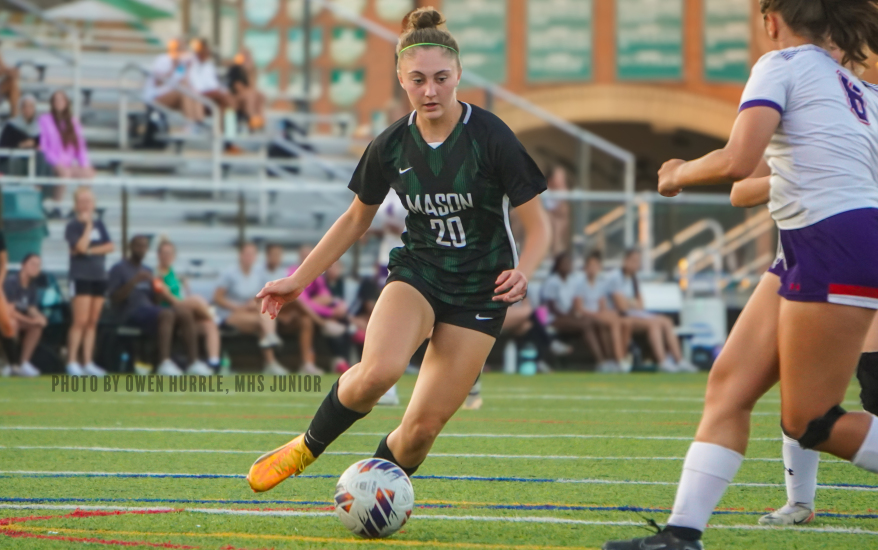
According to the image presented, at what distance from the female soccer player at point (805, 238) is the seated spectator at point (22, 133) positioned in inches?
457

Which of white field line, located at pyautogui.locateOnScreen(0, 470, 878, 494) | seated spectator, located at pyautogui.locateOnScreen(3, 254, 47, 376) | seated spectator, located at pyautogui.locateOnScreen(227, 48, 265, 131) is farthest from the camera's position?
seated spectator, located at pyautogui.locateOnScreen(227, 48, 265, 131)

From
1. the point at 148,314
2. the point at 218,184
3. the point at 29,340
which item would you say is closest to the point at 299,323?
the point at 148,314

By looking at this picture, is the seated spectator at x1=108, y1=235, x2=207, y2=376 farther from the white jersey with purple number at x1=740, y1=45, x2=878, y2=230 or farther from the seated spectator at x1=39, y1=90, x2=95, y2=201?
the white jersey with purple number at x1=740, y1=45, x2=878, y2=230

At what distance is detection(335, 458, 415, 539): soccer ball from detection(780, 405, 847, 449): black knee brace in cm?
145

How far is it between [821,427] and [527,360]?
1102 cm

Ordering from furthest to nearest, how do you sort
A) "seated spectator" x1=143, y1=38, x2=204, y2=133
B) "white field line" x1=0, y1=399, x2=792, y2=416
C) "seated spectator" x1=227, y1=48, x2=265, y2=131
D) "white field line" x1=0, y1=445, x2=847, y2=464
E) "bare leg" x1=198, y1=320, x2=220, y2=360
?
1. "seated spectator" x1=227, y1=48, x2=265, y2=131
2. "seated spectator" x1=143, y1=38, x2=204, y2=133
3. "bare leg" x1=198, y1=320, x2=220, y2=360
4. "white field line" x1=0, y1=399, x2=792, y2=416
5. "white field line" x1=0, y1=445, x2=847, y2=464

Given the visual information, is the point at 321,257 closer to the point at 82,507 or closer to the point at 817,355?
the point at 82,507

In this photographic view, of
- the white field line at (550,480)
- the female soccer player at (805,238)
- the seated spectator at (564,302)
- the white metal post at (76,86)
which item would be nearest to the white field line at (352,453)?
the white field line at (550,480)

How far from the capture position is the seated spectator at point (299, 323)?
543 inches

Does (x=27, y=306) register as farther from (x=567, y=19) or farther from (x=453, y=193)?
(x=567, y=19)

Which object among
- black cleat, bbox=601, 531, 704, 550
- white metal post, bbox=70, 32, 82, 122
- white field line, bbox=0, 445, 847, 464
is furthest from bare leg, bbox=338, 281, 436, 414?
white metal post, bbox=70, 32, 82, 122

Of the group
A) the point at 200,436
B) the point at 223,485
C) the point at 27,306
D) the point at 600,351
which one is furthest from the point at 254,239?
the point at 223,485

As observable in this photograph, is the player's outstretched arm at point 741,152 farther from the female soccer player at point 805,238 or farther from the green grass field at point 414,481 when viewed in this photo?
the green grass field at point 414,481

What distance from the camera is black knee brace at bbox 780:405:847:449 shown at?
3.65 m
